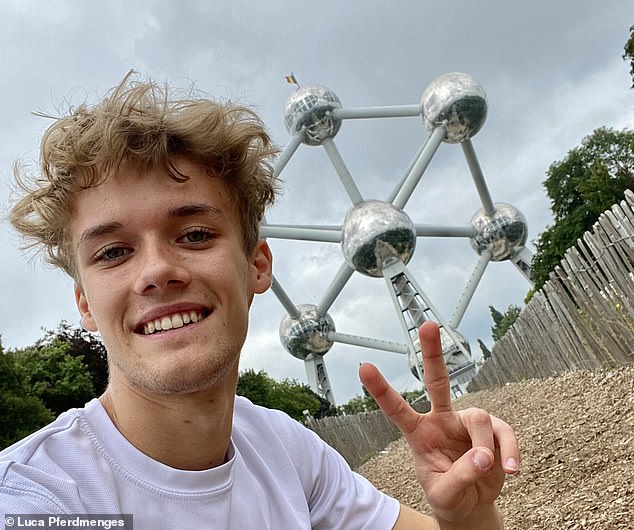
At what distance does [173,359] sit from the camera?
1.61 meters

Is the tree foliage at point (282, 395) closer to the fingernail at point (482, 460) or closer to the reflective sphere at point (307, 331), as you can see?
the reflective sphere at point (307, 331)

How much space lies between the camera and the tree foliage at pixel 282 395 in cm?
2420

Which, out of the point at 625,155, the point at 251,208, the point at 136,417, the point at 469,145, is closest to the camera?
the point at 136,417

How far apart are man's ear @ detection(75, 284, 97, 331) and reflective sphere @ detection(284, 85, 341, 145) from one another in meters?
21.0

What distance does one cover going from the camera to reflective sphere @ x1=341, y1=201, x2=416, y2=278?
18.8 m

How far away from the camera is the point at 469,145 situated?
2272 cm

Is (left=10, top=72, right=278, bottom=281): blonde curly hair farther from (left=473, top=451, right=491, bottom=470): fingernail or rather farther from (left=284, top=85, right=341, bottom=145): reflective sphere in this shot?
(left=284, top=85, right=341, bottom=145): reflective sphere

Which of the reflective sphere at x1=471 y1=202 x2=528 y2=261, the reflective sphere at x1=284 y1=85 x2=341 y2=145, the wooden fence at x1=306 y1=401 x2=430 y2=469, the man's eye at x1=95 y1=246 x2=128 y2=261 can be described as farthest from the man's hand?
the reflective sphere at x1=471 y1=202 x2=528 y2=261

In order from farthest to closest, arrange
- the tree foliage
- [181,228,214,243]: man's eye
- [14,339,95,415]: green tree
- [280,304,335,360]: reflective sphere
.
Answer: [280,304,335,360]: reflective sphere < the tree foliage < [14,339,95,415]: green tree < [181,228,214,243]: man's eye

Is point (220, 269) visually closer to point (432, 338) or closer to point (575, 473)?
point (432, 338)

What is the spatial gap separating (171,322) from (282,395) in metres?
28.3

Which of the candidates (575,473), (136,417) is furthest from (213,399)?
(575,473)

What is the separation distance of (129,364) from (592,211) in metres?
26.5

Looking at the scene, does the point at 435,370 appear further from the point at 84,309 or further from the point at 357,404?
the point at 357,404
